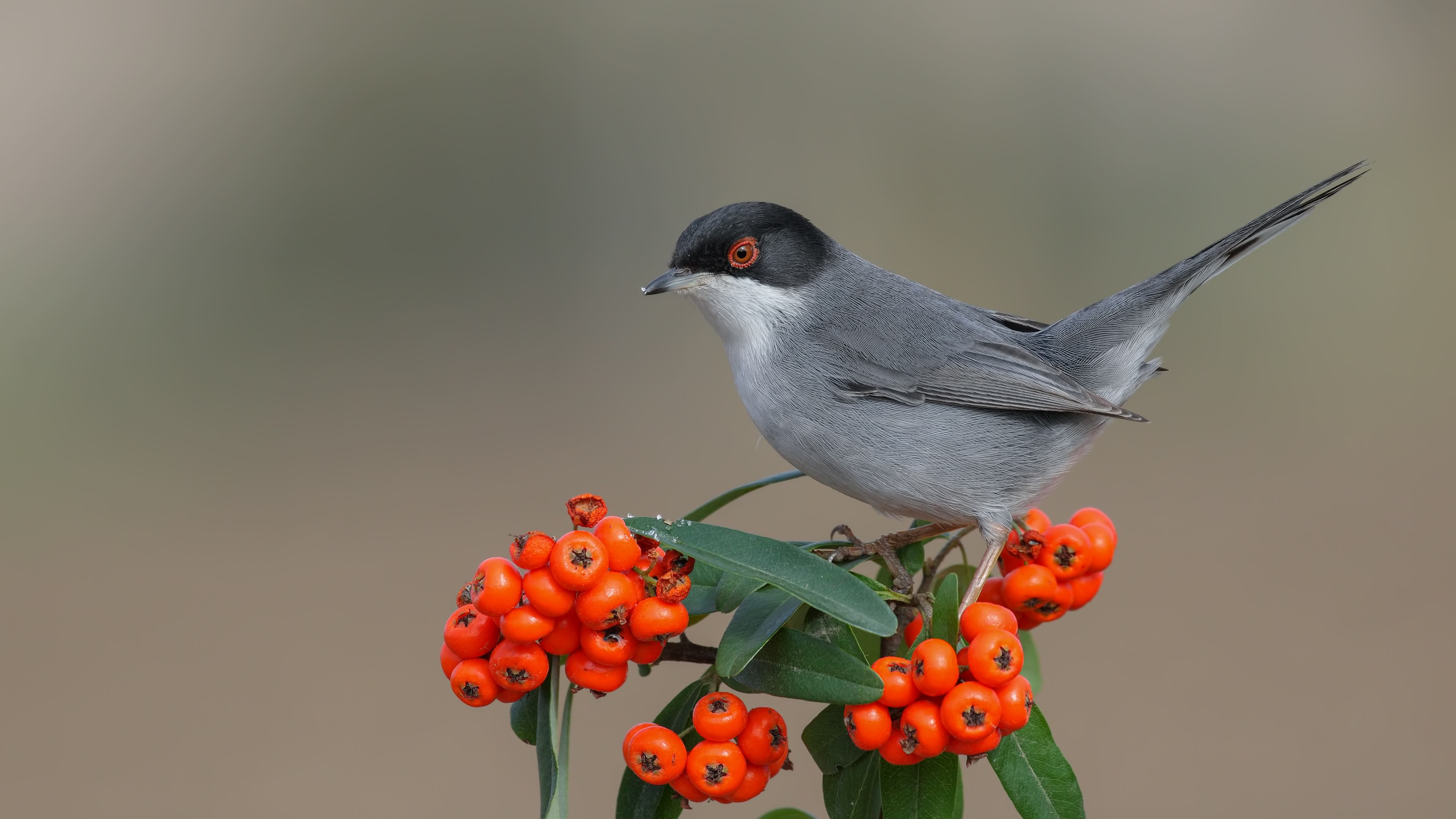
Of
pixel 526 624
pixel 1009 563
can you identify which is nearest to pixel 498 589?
pixel 526 624

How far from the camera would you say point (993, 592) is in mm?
1734

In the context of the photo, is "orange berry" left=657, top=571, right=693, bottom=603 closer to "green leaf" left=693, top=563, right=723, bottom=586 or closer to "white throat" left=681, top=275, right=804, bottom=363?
"green leaf" left=693, top=563, right=723, bottom=586

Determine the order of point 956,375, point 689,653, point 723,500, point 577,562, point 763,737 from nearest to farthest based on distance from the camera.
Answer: point 577,562
point 763,737
point 689,653
point 723,500
point 956,375

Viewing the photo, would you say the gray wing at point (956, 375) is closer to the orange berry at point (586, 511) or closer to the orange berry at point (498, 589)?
the orange berry at point (586, 511)

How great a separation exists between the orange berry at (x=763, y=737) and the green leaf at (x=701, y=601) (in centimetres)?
17

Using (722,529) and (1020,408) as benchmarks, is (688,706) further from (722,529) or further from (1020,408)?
(1020,408)

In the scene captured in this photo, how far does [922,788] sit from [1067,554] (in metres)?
0.52

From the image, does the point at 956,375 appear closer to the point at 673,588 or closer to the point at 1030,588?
the point at 1030,588

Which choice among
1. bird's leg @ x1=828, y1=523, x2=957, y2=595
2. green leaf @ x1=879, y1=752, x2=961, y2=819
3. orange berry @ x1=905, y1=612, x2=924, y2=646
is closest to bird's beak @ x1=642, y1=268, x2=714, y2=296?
bird's leg @ x1=828, y1=523, x2=957, y2=595

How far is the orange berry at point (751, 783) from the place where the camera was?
1309mm

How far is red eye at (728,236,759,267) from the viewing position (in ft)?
6.79

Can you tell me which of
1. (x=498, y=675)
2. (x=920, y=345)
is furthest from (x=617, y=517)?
(x=920, y=345)

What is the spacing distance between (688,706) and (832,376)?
0.82m

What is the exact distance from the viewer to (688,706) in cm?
145
